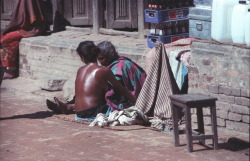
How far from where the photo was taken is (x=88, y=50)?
857 centimetres

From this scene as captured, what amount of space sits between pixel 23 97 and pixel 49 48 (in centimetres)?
157

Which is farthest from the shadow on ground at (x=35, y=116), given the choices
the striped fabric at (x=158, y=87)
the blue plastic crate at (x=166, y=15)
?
the blue plastic crate at (x=166, y=15)

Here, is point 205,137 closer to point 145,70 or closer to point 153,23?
point 145,70

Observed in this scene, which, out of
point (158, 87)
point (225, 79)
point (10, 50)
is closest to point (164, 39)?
point (158, 87)

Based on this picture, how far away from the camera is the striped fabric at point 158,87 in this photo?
336 inches

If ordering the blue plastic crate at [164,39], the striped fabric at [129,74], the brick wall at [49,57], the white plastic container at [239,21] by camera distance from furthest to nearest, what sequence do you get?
1. the brick wall at [49,57]
2. the blue plastic crate at [164,39]
3. the striped fabric at [129,74]
4. the white plastic container at [239,21]

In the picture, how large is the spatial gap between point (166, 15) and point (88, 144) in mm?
2880

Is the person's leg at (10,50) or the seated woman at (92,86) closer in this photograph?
the seated woman at (92,86)

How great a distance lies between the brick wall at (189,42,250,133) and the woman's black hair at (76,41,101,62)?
130 cm

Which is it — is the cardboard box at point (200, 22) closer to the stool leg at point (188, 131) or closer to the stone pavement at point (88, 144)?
the stone pavement at point (88, 144)

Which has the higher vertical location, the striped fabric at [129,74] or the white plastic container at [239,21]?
the white plastic container at [239,21]

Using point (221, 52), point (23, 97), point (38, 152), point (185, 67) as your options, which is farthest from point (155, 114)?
point (23, 97)

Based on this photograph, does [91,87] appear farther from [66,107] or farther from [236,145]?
[236,145]

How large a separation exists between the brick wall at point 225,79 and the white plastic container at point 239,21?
0.15 m
